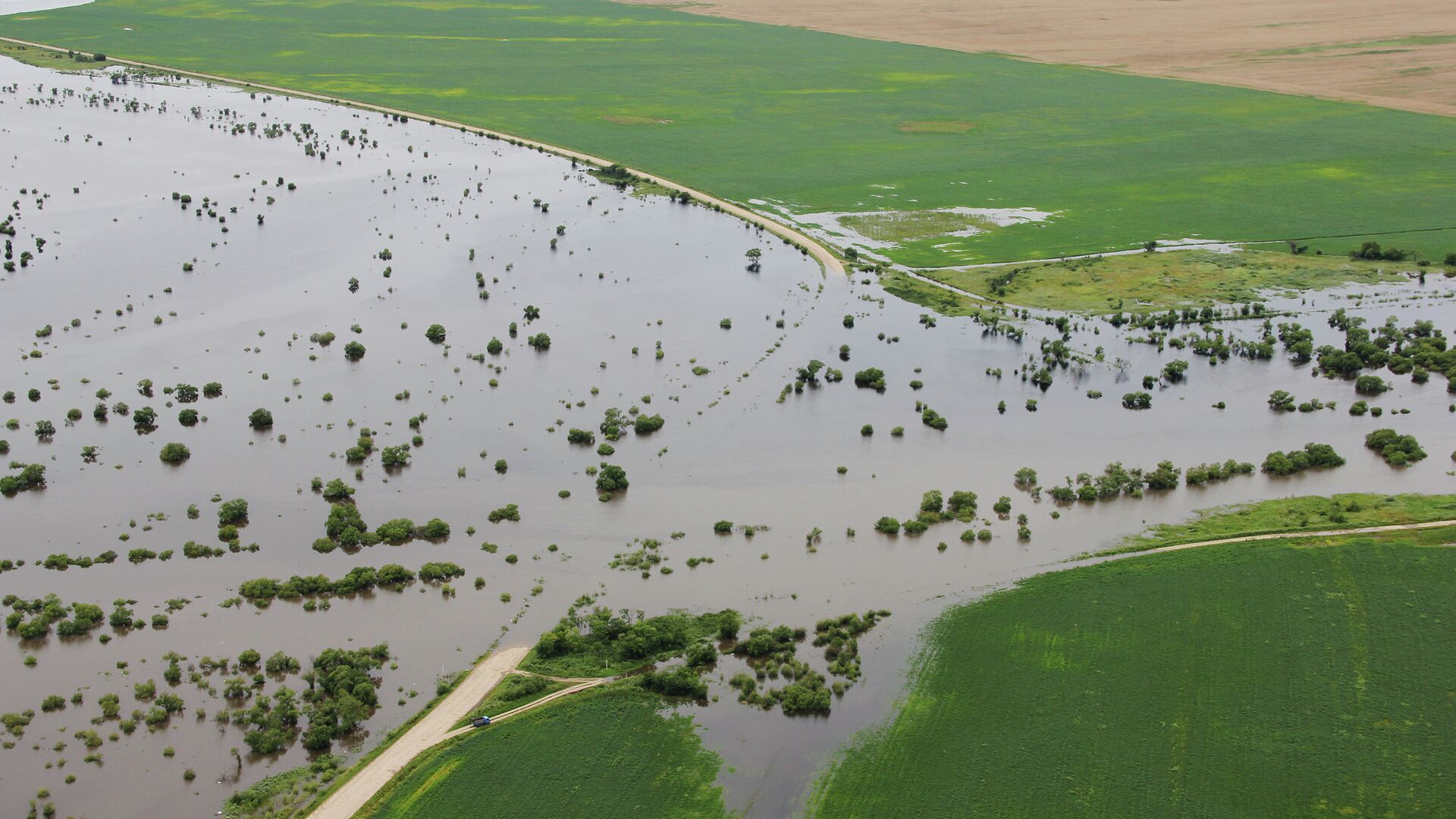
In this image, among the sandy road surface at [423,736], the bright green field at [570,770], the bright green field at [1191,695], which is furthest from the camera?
the bright green field at [1191,695]

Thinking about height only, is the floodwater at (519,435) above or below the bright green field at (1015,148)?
below

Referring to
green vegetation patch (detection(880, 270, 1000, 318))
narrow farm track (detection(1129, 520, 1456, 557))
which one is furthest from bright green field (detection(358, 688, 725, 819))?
green vegetation patch (detection(880, 270, 1000, 318))

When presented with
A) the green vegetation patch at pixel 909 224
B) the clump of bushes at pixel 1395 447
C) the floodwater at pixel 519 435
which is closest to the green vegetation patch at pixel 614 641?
the floodwater at pixel 519 435

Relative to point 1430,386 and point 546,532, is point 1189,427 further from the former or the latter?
point 546,532

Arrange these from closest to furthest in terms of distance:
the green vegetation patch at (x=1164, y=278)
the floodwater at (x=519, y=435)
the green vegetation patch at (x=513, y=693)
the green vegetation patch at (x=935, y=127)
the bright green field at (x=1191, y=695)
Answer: the bright green field at (x=1191, y=695) < the green vegetation patch at (x=513, y=693) < the floodwater at (x=519, y=435) < the green vegetation patch at (x=1164, y=278) < the green vegetation patch at (x=935, y=127)

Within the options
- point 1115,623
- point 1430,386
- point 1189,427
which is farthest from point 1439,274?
point 1115,623

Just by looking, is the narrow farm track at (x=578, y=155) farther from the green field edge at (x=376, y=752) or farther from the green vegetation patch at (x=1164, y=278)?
the green field edge at (x=376, y=752)

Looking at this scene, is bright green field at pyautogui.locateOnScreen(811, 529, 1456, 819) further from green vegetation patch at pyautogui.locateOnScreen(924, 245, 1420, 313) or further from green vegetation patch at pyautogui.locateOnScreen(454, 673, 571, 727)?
green vegetation patch at pyautogui.locateOnScreen(924, 245, 1420, 313)

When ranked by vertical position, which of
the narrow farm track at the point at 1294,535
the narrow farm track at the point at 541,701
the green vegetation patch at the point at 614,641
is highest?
the narrow farm track at the point at 1294,535
